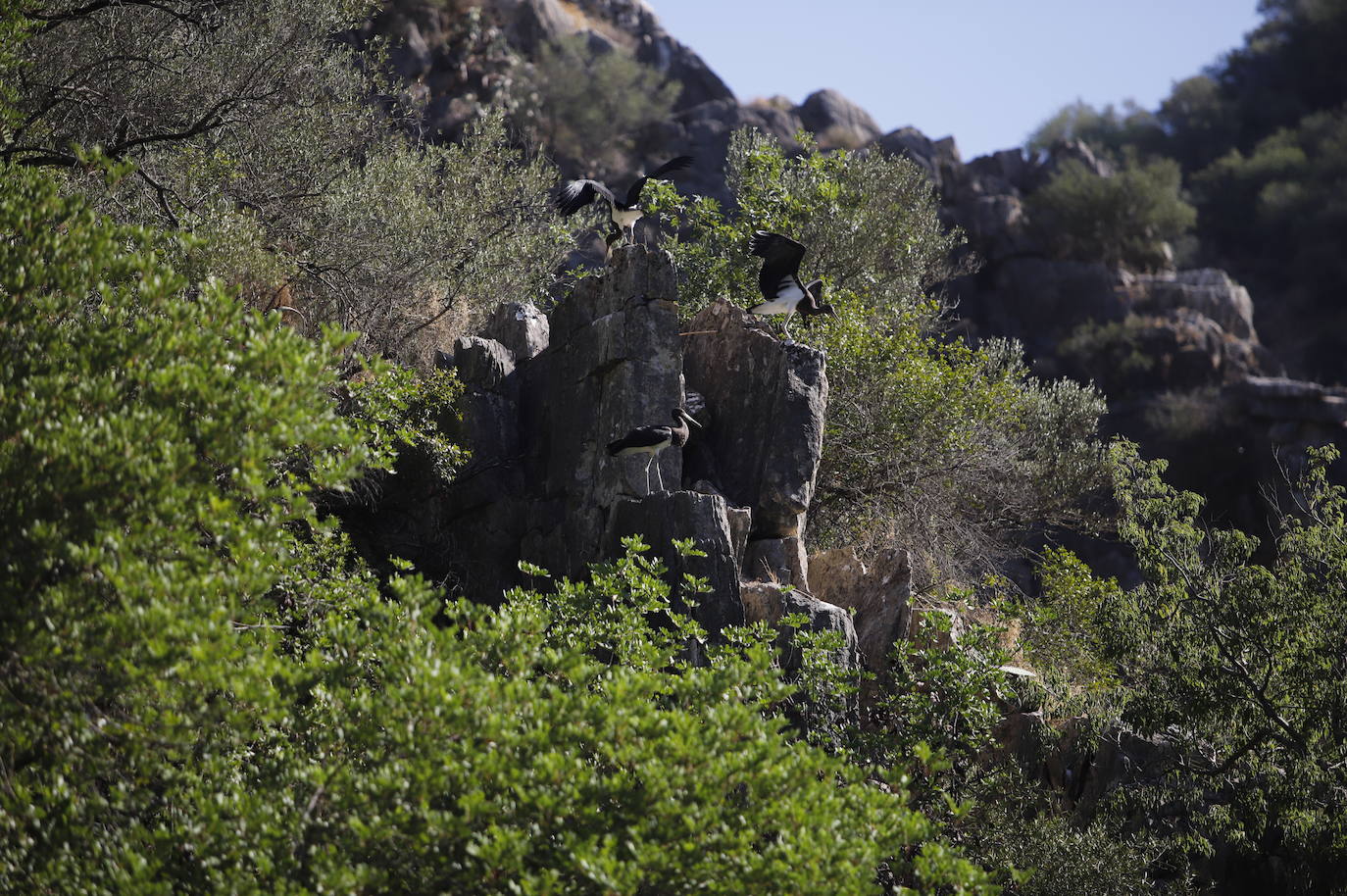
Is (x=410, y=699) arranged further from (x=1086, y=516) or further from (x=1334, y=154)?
(x=1334, y=154)

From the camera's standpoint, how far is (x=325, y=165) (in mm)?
21812

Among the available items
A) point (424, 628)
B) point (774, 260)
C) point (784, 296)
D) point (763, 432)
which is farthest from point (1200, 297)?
point (424, 628)

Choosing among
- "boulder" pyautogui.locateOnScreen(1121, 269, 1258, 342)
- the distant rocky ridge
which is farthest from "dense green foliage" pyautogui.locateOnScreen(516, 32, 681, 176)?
"boulder" pyautogui.locateOnScreen(1121, 269, 1258, 342)

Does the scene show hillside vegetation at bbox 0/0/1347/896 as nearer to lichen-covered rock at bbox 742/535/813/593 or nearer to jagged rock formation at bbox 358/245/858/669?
jagged rock formation at bbox 358/245/858/669

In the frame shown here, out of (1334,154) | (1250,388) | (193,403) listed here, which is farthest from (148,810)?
(1334,154)

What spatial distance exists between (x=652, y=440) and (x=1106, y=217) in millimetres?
42207

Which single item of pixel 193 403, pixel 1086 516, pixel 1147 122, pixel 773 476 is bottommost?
pixel 193 403

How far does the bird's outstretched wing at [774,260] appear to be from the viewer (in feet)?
56.3

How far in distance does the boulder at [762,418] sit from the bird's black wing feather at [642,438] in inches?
75.3

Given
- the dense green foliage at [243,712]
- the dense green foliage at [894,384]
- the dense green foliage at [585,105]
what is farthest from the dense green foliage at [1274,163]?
the dense green foliage at [243,712]

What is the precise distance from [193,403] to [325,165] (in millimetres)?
15196

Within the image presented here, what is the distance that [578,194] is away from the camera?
1748 centimetres

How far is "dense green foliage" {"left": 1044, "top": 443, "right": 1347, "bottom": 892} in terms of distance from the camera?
11484 mm

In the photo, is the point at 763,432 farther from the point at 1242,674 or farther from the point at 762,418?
the point at 1242,674
